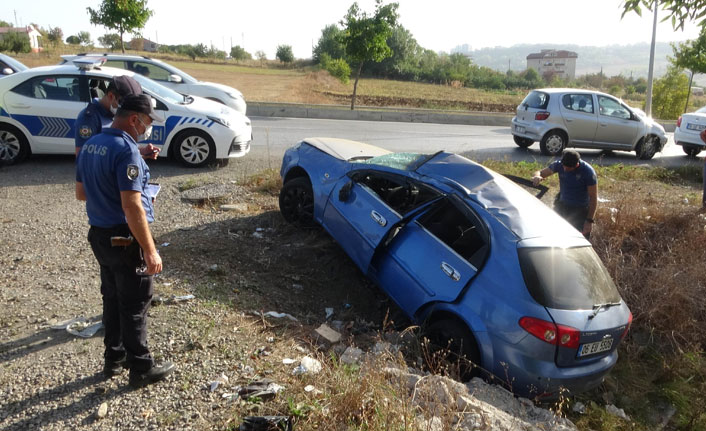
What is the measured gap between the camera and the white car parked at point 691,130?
12.6 meters

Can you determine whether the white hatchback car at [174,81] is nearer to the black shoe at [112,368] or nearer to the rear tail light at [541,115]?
the rear tail light at [541,115]

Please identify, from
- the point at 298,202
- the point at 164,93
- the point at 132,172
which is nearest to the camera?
the point at 132,172

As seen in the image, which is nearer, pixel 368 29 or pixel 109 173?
pixel 109 173

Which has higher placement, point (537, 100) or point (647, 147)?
point (537, 100)

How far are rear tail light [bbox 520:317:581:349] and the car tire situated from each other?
809cm

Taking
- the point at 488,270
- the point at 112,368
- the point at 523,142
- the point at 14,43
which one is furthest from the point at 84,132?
the point at 14,43

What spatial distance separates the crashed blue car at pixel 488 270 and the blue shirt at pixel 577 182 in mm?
1740

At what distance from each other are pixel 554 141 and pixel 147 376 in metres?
11.3

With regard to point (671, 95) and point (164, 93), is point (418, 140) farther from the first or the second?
point (671, 95)

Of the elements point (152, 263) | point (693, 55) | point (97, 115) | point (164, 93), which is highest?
point (693, 55)

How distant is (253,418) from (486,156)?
1025 cm

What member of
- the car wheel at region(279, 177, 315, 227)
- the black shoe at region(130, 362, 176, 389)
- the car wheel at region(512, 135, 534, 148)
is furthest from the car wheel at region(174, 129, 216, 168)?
the car wheel at region(512, 135, 534, 148)

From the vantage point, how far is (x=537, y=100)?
12461 millimetres

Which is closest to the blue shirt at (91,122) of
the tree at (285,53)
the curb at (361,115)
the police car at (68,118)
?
the police car at (68,118)
